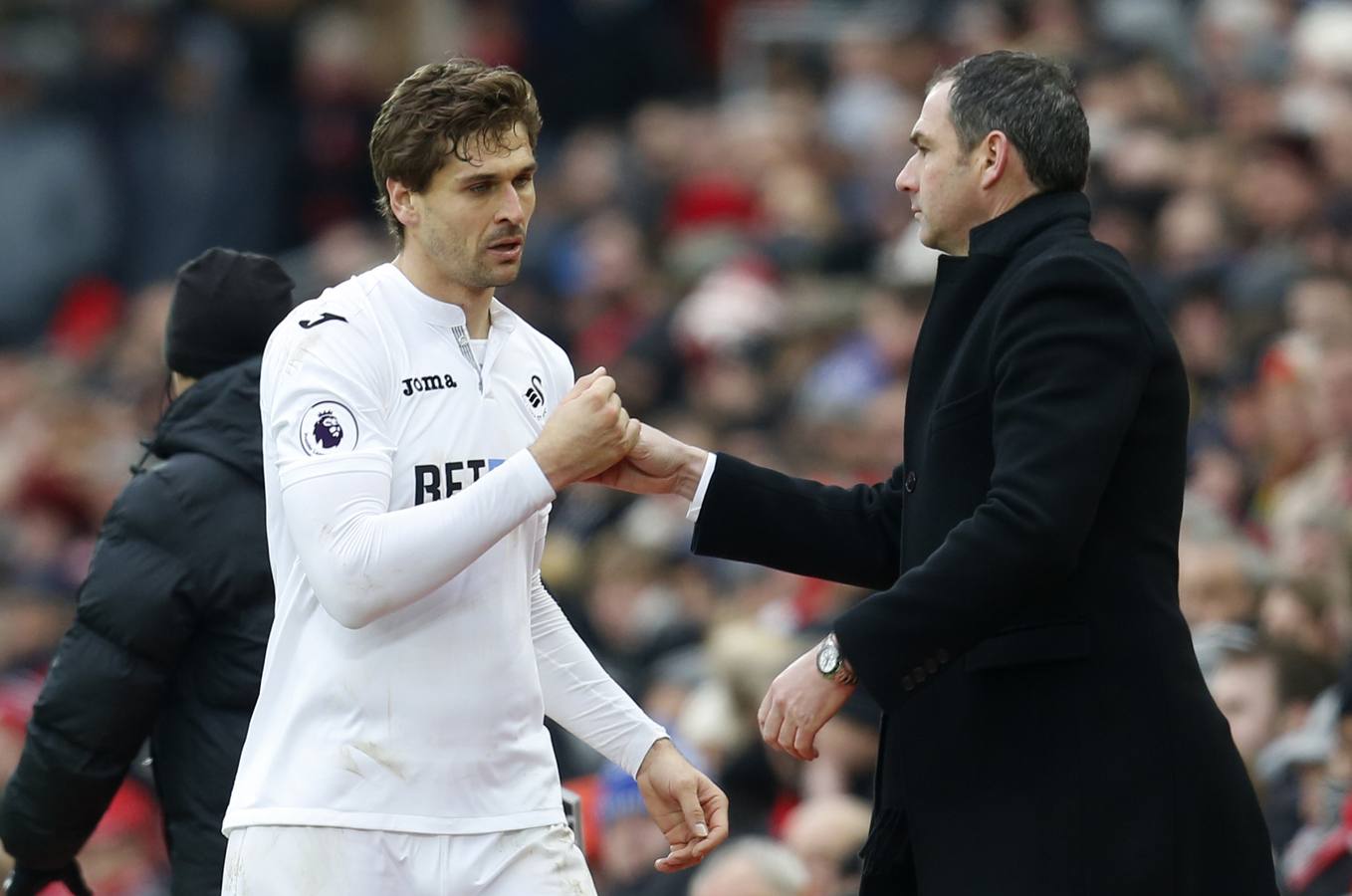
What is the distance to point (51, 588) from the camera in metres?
12.0

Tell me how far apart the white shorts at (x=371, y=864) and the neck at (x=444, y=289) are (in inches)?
36.6

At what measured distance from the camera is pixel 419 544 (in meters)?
3.99

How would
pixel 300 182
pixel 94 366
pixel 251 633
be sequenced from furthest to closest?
pixel 300 182, pixel 94 366, pixel 251 633

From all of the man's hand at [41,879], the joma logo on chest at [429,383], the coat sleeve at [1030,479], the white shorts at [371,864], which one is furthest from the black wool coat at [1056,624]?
the man's hand at [41,879]

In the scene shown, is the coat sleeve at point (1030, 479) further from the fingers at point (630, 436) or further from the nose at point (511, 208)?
the nose at point (511, 208)

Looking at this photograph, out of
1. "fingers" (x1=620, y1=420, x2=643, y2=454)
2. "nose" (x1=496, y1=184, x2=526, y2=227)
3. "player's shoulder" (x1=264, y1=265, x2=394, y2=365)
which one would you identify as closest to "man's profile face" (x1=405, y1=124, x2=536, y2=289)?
"nose" (x1=496, y1=184, x2=526, y2=227)

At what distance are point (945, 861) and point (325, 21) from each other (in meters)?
13.9

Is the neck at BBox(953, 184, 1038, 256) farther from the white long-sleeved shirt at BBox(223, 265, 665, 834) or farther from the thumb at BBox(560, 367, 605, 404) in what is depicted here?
the white long-sleeved shirt at BBox(223, 265, 665, 834)

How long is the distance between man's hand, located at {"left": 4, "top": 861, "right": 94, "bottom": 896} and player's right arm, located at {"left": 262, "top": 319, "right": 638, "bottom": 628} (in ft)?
4.62

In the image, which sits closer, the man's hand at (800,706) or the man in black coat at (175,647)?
the man's hand at (800,706)

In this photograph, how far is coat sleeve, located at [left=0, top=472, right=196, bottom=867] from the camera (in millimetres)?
4762

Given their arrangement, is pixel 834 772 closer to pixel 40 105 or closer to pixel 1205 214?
pixel 1205 214

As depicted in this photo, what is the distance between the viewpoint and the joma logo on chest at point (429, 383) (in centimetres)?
420

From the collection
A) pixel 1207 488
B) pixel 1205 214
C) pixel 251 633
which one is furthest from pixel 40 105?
pixel 251 633
